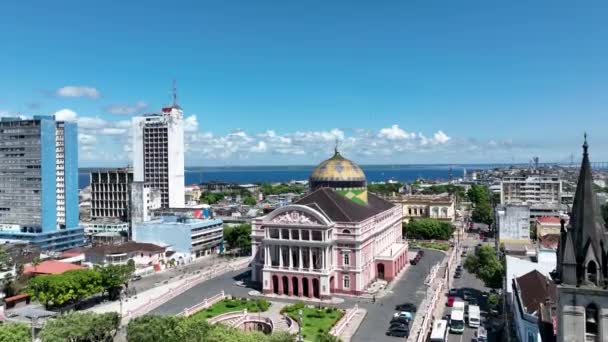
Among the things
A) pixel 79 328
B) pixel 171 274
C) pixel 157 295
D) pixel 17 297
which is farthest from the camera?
pixel 171 274

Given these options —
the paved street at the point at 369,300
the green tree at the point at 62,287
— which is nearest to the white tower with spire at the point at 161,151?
Answer: the paved street at the point at 369,300

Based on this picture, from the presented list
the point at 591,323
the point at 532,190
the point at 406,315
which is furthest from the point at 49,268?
the point at 532,190

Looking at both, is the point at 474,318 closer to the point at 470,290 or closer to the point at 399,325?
the point at 399,325

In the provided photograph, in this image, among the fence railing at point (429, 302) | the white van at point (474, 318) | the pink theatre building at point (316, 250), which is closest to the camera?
the fence railing at point (429, 302)

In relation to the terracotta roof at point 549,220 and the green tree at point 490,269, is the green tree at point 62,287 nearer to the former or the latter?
the green tree at point 490,269

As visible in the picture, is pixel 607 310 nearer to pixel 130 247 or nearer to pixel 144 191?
pixel 130 247

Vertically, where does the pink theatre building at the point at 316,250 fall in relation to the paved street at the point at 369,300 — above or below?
above

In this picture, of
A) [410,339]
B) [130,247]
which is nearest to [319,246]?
[410,339]
